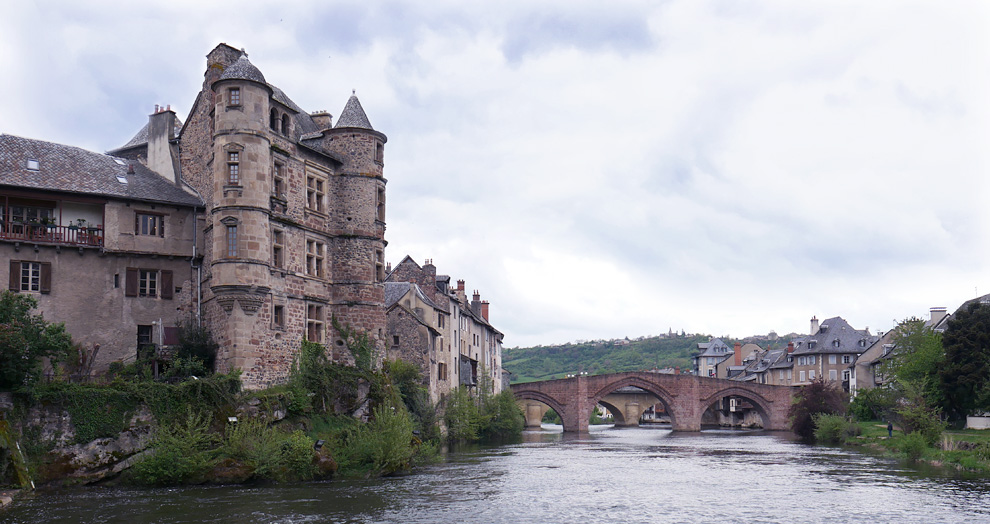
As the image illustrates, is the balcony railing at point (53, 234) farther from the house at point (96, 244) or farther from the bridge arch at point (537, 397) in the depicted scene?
the bridge arch at point (537, 397)

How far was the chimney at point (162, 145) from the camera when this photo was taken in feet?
136

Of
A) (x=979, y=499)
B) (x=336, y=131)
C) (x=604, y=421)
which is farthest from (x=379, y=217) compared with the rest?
(x=604, y=421)

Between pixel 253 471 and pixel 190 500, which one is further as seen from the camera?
pixel 253 471

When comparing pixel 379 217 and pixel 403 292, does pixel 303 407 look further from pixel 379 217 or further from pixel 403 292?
pixel 403 292

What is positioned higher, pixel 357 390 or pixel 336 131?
pixel 336 131

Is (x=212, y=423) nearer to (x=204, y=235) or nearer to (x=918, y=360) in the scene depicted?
(x=204, y=235)

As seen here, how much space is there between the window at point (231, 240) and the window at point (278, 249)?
2.12 m

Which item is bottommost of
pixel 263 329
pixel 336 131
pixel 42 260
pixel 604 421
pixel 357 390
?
pixel 604 421

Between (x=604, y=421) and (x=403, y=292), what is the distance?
296 feet

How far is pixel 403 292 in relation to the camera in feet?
195

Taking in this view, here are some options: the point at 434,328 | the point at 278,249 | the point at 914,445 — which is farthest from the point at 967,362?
the point at 278,249

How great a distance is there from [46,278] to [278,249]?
30.0ft

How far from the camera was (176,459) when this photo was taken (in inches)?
1247

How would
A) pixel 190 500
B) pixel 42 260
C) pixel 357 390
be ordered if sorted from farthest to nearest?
pixel 357 390 → pixel 42 260 → pixel 190 500
